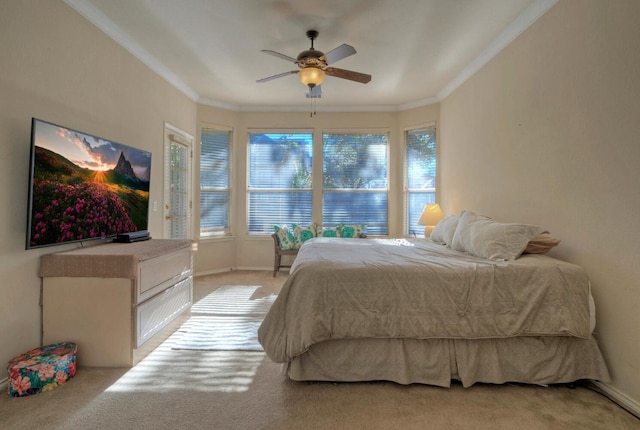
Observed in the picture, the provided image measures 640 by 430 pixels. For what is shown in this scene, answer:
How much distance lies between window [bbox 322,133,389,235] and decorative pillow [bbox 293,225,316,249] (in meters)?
0.46

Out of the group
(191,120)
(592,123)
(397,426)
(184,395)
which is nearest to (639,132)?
(592,123)

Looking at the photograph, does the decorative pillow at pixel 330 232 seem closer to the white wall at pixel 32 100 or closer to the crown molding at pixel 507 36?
the crown molding at pixel 507 36

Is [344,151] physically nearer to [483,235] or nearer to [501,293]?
[483,235]

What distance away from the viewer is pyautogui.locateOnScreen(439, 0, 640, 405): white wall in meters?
1.71

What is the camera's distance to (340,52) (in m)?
2.50

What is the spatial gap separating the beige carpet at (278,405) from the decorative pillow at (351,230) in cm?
285

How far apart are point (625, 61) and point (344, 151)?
361cm

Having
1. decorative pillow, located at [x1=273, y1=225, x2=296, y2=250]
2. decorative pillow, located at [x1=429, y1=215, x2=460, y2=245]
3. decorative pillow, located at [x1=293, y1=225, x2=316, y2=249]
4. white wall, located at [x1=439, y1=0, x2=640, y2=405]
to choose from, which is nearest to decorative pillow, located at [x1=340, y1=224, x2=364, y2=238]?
decorative pillow, located at [x1=293, y1=225, x2=316, y2=249]

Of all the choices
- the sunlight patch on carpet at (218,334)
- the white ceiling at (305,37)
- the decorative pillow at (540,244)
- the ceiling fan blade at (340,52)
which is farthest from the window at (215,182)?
the decorative pillow at (540,244)

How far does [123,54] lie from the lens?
2.94 meters

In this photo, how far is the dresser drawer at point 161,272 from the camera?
2.12 m

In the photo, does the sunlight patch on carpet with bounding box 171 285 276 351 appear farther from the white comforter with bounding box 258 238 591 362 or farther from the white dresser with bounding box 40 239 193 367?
the white comforter with bounding box 258 238 591 362

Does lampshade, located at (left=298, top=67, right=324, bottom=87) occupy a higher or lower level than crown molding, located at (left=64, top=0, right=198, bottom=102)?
lower

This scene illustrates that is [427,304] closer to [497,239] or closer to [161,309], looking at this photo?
[497,239]
